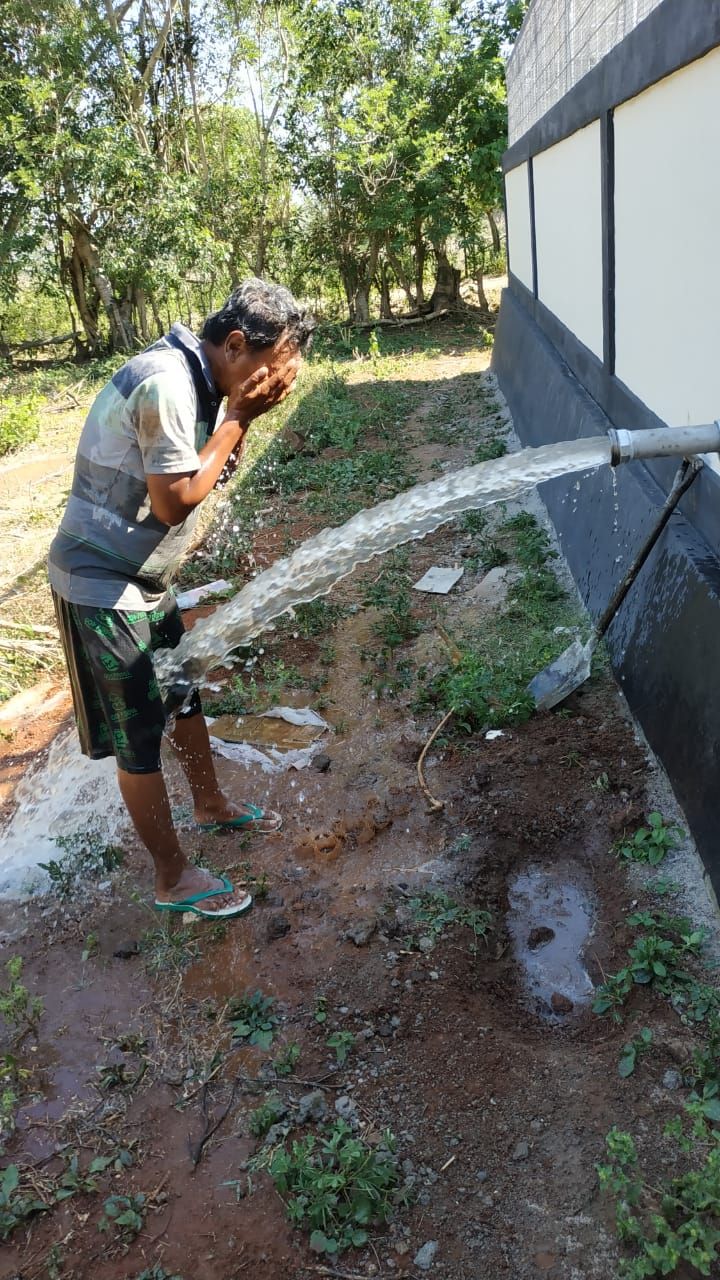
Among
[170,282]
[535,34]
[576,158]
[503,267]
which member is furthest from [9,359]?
[576,158]

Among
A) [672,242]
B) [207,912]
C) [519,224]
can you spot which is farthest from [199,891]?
[519,224]

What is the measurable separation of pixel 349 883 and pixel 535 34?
6943 mm

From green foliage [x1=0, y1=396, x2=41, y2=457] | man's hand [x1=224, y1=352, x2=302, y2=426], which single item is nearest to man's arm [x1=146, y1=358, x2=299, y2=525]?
man's hand [x1=224, y1=352, x2=302, y2=426]

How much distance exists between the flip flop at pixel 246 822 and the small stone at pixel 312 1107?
1074mm

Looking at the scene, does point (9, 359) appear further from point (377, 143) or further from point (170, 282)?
point (377, 143)

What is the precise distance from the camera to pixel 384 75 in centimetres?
1261

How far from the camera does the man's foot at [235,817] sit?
2.94 m

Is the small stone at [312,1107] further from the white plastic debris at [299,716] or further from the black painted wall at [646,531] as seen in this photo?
the white plastic debris at [299,716]

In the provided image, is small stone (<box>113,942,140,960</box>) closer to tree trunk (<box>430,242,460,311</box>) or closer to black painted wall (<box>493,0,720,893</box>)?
black painted wall (<box>493,0,720,893</box>)

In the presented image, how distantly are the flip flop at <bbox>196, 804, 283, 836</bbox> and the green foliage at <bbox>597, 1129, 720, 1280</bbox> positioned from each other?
1.55 metres

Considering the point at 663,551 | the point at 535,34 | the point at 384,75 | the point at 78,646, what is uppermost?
the point at 384,75

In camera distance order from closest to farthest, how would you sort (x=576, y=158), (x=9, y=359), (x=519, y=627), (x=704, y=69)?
(x=704, y=69)
(x=519, y=627)
(x=576, y=158)
(x=9, y=359)

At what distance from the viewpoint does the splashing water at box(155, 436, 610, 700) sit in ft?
9.04

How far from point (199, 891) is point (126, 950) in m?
0.27
